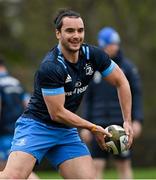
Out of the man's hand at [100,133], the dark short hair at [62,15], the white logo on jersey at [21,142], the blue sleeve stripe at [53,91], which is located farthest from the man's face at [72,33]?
the white logo on jersey at [21,142]

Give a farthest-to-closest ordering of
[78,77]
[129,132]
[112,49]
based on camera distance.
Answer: [112,49] → [129,132] → [78,77]

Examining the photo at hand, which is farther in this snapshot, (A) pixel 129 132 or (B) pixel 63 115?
(A) pixel 129 132

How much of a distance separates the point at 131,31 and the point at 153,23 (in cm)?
68

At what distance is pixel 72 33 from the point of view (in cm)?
857

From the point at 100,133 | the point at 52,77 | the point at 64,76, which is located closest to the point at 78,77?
the point at 64,76

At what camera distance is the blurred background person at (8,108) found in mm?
12273

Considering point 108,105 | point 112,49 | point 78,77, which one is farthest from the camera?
point 108,105

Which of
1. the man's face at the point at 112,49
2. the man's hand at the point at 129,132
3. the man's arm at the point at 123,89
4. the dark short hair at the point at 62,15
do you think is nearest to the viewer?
the dark short hair at the point at 62,15

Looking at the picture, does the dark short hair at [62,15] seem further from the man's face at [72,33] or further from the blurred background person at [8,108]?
the blurred background person at [8,108]

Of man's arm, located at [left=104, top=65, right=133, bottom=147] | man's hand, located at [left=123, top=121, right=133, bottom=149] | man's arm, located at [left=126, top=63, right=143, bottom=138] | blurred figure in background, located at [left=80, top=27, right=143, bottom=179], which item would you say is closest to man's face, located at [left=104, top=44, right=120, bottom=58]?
blurred figure in background, located at [left=80, top=27, right=143, bottom=179]

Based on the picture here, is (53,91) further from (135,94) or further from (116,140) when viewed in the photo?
(135,94)

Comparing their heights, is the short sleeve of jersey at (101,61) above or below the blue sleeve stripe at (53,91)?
above

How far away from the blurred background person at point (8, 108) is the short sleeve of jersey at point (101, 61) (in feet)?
11.4

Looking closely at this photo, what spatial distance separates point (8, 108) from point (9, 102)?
109 mm
